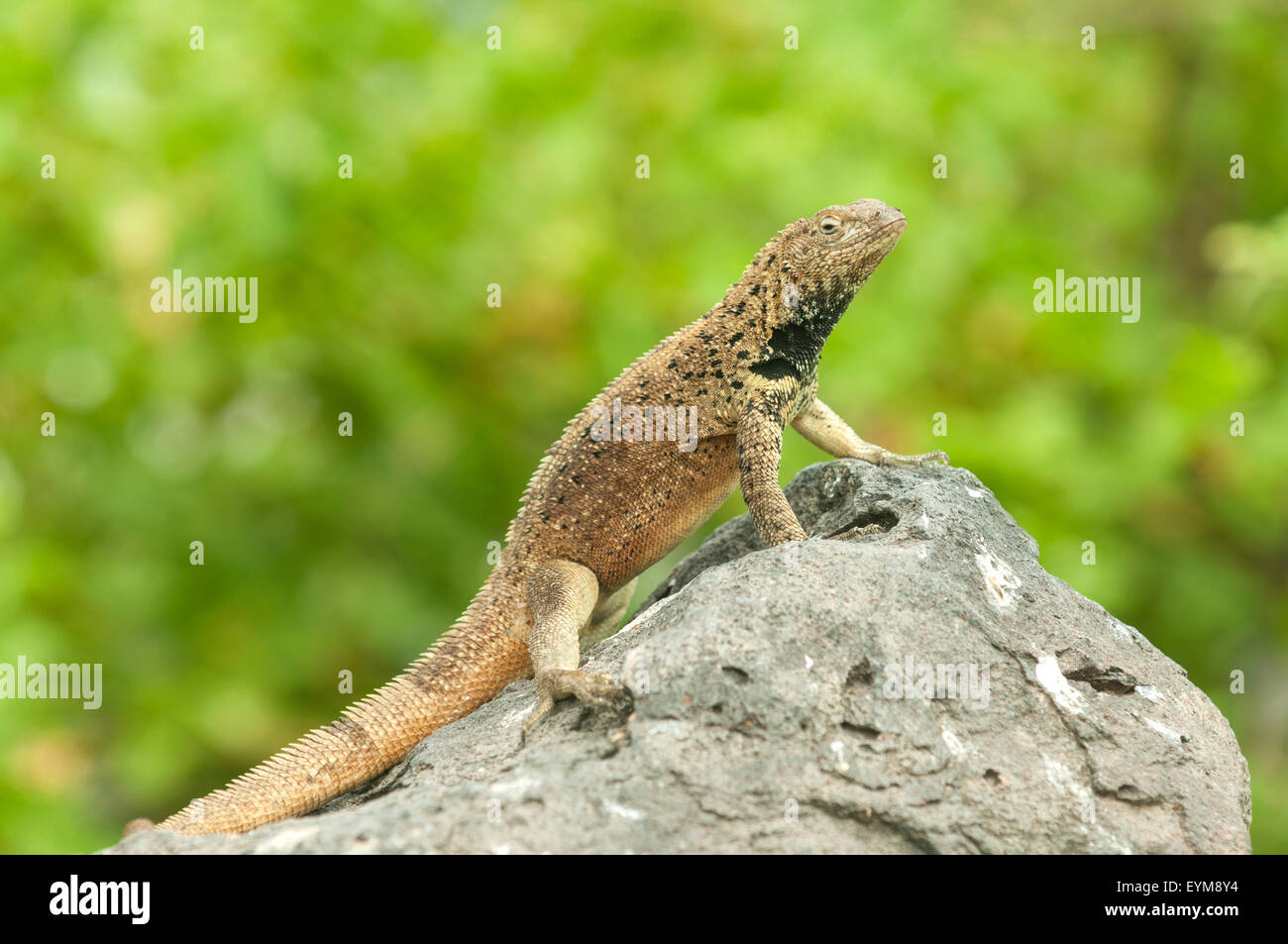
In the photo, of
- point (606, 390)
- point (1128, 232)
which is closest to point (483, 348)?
point (606, 390)

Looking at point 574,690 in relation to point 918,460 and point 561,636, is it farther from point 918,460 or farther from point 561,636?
point 918,460

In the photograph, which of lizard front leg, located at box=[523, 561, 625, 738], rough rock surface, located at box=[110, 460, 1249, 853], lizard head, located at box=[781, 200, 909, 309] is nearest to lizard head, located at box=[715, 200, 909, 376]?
lizard head, located at box=[781, 200, 909, 309]

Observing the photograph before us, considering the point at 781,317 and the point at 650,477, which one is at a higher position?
the point at 781,317

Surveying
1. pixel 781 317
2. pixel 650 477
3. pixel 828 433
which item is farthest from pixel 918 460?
pixel 650 477

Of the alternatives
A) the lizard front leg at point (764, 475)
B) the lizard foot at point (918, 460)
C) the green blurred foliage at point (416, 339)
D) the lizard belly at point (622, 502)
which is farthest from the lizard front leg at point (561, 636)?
the green blurred foliage at point (416, 339)

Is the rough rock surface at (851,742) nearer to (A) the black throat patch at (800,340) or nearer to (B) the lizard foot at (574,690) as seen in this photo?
(B) the lizard foot at (574,690)

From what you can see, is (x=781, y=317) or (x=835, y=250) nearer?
(x=835, y=250)

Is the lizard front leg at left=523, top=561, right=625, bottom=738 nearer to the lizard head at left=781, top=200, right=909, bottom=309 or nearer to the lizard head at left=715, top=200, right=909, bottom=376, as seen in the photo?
the lizard head at left=715, top=200, right=909, bottom=376
